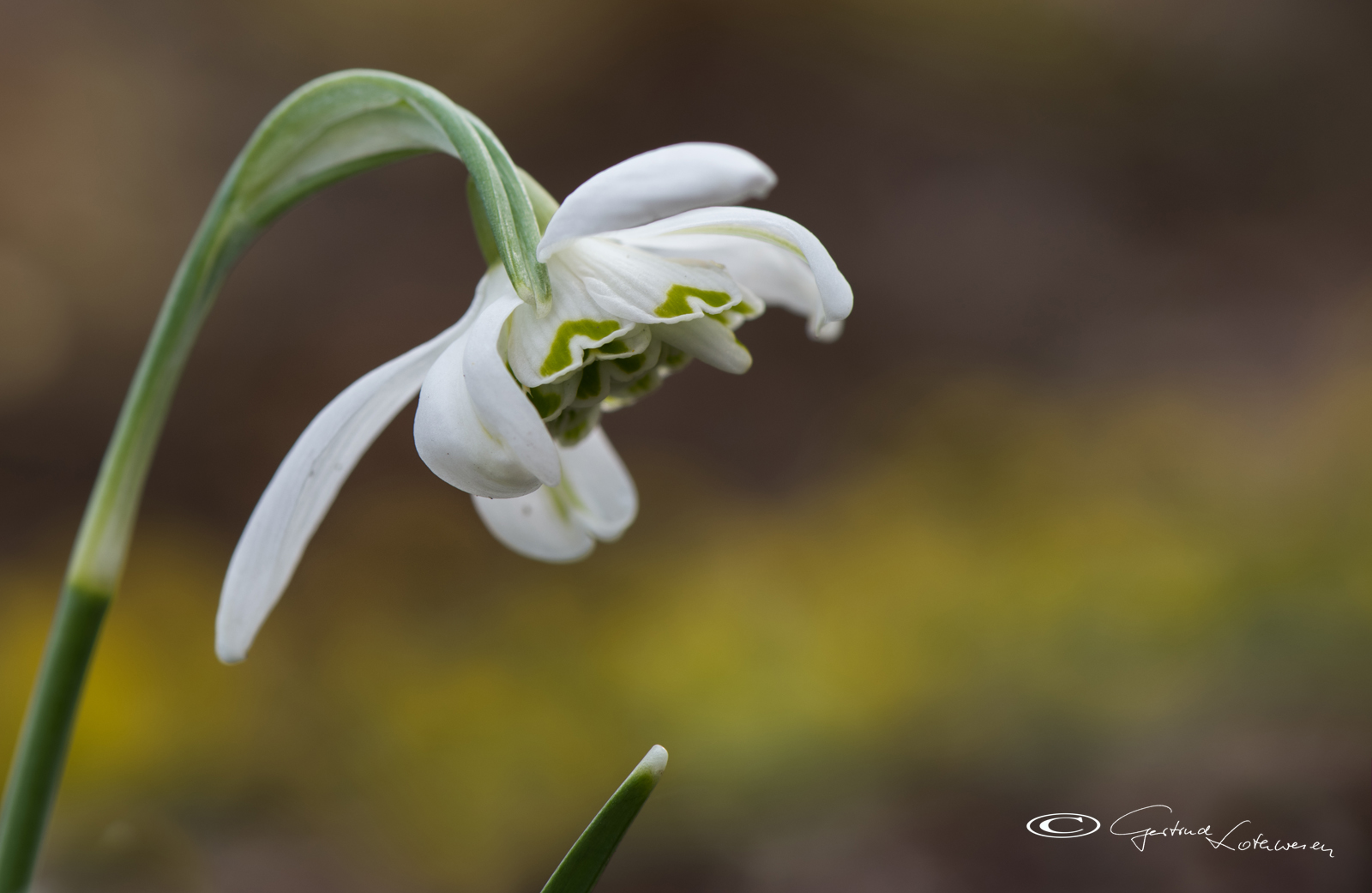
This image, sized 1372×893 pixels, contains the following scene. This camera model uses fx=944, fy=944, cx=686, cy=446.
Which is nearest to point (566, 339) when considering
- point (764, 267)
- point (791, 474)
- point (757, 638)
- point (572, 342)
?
point (572, 342)

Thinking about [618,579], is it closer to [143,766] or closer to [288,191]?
[143,766]

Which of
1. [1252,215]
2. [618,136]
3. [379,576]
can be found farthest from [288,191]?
[1252,215]

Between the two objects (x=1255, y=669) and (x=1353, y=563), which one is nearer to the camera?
(x=1255, y=669)

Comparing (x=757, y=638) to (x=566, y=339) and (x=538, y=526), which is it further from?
(x=566, y=339)

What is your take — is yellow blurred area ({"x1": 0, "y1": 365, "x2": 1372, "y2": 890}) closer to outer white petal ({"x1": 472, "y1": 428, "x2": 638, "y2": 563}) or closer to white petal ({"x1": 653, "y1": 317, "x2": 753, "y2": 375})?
outer white petal ({"x1": 472, "y1": 428, "x2": 638, "y2": 563})

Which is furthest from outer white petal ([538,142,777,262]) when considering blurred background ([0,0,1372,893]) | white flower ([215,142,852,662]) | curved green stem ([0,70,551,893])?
blurred background ([0,0,1372,893])
